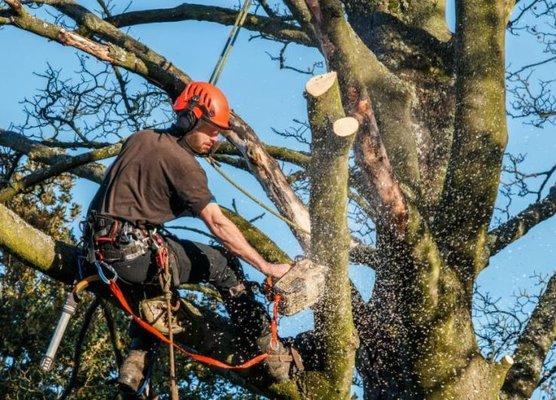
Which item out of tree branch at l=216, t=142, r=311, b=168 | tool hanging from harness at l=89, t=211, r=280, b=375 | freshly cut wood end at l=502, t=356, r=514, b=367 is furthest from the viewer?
tree branch at l=216, t=142, r=311, b=168

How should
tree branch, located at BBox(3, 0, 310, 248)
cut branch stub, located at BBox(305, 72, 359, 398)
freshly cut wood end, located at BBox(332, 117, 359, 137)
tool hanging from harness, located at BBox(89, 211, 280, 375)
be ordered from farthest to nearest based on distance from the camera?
tree branch, located at BBox(3, 0, 310, 248), tool hanging from harness, located at BBox(89, 211, 280, 375), cut branch stub, located at BBox(305, 72, 359, 398), freshly cut wood end, located at BBox(332, 117, 359, 137)

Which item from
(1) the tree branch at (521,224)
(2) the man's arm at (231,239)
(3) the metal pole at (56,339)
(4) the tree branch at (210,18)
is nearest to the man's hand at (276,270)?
(2) the man's arm at (231,239)

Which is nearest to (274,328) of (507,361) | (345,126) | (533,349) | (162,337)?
(162,337)

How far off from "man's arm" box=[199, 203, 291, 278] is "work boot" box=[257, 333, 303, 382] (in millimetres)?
352

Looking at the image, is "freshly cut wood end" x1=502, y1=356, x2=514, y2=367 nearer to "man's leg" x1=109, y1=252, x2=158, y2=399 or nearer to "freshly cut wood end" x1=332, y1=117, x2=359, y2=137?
"freshly cut wood end" x1=332, y1=117, x2=359, y2=137

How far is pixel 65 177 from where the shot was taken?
10500 millimetres

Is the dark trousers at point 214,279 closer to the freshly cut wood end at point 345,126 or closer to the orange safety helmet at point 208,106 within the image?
the orange safety helmet at point 208,106

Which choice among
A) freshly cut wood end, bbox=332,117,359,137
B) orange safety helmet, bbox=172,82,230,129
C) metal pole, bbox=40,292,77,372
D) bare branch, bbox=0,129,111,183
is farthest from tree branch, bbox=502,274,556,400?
bare branch, bbox=0,129,111,183

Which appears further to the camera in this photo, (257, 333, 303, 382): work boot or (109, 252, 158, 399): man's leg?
(257, 333, 303, 382): work boot

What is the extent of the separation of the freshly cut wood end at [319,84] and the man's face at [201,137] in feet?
2.14

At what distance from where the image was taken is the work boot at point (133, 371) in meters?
5.61

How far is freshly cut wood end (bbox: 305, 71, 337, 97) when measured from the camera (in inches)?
Answer: 200

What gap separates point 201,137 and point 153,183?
0.39 meters

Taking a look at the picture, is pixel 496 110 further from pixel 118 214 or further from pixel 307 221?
pixel 118 214
